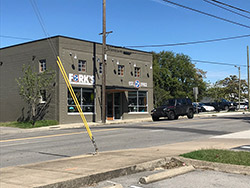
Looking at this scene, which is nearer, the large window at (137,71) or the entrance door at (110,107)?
the entrance door at (110,107)

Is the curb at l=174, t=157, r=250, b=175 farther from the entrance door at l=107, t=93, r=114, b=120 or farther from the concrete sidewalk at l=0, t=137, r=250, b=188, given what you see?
the entrance door at l=107, t=93, r=114, b=120

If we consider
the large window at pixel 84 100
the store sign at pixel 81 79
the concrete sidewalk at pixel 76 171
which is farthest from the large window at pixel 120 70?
the concrete sidewalk at pixel 76 171

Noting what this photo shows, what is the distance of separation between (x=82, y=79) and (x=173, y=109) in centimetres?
794

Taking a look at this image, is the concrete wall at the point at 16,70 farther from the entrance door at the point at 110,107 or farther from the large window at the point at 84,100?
the entrance door at the point at 110,107

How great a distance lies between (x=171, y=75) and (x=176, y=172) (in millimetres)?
56863

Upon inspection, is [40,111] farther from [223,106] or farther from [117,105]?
[223,106]

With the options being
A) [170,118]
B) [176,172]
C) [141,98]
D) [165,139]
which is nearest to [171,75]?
[141,98]

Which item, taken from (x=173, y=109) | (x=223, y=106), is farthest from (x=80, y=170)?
(x=223, y=106)

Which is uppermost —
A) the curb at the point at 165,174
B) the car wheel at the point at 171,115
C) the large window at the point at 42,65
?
the large window at the point at 42,65

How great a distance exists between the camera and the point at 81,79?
28125 mm

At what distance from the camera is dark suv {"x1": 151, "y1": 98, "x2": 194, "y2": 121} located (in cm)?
2686

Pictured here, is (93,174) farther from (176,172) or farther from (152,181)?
(176,172)

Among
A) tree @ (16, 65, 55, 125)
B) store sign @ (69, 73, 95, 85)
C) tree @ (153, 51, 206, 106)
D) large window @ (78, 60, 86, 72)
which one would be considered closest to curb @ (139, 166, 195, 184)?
tree @ (16, 65, 55, 125)

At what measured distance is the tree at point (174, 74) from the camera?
201 ft
